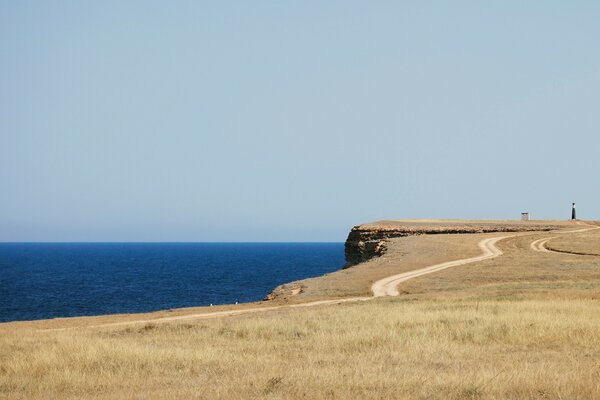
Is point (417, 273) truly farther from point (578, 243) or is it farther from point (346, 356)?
point (346, 356)

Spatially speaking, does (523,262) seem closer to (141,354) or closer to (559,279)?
(559,279)

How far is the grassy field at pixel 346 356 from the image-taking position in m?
11.8

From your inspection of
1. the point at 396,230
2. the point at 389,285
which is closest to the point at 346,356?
the point at 389,285

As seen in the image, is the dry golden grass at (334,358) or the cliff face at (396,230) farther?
the cliff face at (396,230)

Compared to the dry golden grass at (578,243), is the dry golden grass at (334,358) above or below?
below

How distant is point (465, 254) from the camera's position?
175 feet

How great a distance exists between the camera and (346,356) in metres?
15.9

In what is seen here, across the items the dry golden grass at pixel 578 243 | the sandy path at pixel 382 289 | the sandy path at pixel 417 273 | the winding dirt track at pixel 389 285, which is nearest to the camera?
the sandy path at pixel 382 289

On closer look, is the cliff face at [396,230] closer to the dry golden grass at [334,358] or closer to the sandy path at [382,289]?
the sandy path at [382,289]

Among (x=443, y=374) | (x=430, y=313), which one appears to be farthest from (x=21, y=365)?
(x=430, y=313)

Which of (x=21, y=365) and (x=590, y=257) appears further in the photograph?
(x=590, y=257)

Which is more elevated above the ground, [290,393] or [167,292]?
[290,393]

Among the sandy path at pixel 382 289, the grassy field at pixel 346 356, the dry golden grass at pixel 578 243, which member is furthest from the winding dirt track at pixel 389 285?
the grassy field at pixel 346 356

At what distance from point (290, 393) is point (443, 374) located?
327 centimetres
